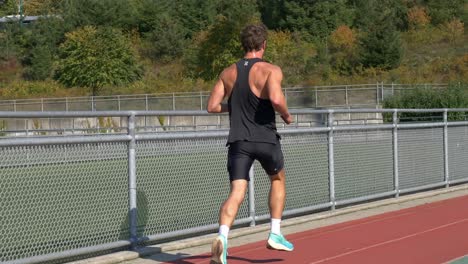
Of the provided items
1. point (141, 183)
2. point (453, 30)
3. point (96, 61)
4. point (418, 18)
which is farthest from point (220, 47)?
point (141, 183)

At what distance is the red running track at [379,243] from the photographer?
30.6ft

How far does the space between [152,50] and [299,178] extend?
250 feet

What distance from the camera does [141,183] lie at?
9.95 m

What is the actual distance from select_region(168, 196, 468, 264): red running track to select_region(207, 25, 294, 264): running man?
1.41 meters

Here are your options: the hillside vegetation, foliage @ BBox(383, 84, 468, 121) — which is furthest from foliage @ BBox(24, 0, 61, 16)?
foliage @ BBox(383, 84, 468, 121)

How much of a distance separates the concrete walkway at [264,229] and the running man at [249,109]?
1.67 metres

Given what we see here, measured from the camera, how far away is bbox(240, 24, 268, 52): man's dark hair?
26.5 feet

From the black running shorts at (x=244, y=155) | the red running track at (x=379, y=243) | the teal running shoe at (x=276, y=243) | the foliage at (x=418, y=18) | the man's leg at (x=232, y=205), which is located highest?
the foliage at (x=418, y=18)

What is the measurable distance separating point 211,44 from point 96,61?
913 cm

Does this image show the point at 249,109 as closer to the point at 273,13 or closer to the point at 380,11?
the point at 380,11

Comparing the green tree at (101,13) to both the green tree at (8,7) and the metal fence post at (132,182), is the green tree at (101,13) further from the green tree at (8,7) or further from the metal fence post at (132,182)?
the metal fence post at (132,182)

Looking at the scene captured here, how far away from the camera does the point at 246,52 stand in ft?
26.8

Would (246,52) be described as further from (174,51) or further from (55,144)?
(174,51)

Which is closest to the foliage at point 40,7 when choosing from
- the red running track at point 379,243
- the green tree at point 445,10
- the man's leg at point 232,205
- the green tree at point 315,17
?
the green tree at point 315,17
